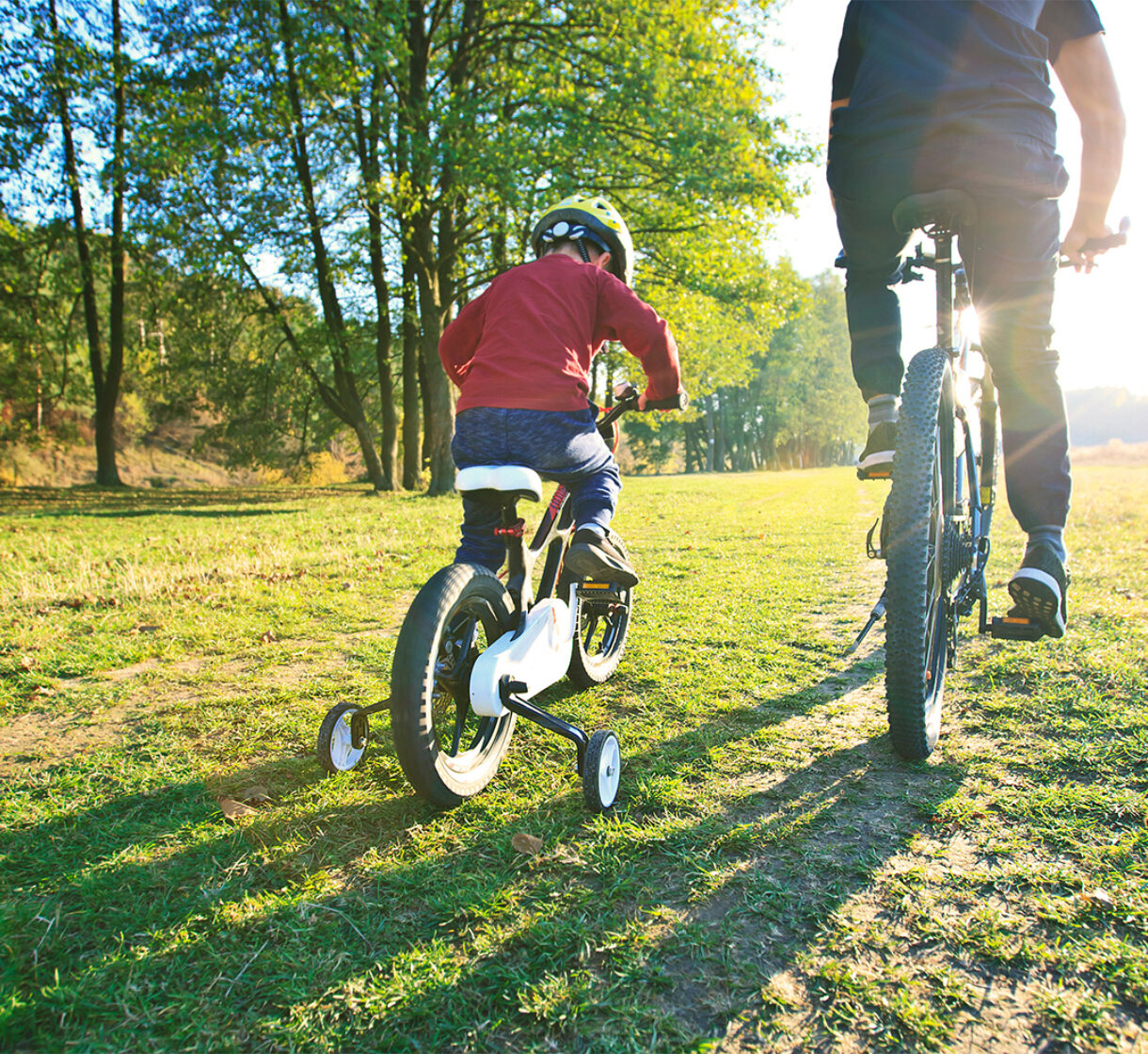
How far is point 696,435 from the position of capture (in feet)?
178

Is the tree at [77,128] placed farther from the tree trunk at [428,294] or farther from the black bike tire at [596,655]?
the black bike tire at [596,655]

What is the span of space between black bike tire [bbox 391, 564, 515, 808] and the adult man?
148 cm

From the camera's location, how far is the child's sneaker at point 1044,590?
2.58 meters

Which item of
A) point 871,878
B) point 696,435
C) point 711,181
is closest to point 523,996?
point 871,878

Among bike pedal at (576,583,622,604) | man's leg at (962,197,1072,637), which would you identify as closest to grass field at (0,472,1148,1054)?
bike pedal at (576,583,622,604)

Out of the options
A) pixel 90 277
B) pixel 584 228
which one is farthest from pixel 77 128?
pixel 584 228

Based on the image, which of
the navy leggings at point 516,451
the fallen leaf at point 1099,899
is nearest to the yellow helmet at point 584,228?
the navy leggings at point 516,451

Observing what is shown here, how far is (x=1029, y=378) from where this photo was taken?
8.66 feet

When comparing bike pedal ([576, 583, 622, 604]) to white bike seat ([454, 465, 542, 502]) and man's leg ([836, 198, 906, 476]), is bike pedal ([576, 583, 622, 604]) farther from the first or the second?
man's leg ([836, 198, 906, 476])

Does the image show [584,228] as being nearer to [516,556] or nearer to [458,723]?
[516,556]

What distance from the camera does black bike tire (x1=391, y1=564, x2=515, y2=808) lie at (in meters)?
1.97

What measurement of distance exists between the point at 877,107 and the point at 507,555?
200 cm

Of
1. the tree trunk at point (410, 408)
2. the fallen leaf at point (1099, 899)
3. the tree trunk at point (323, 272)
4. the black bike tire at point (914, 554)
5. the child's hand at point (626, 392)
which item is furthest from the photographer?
the tree trunk at point (410, 408)

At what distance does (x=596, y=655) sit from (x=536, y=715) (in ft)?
4.03
